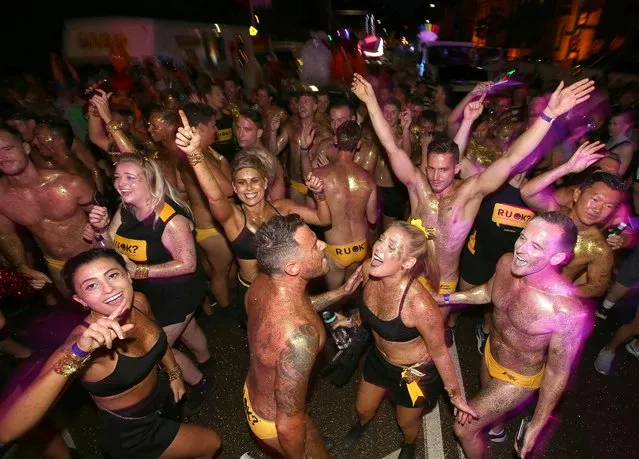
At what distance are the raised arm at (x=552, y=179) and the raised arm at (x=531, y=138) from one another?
0.33 meters

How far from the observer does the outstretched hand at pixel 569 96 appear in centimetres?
286

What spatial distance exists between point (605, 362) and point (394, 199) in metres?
3.22

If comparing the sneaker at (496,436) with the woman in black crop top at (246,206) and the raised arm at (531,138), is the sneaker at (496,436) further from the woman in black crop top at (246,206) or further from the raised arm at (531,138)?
the woman in black crop top at (246,206)

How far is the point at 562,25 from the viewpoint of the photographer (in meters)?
25.0

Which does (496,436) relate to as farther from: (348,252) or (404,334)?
(348,252)

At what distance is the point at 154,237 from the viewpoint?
3.28 meters

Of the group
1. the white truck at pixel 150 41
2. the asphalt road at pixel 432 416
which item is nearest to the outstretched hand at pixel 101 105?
the asphalt road at pixel 432 416

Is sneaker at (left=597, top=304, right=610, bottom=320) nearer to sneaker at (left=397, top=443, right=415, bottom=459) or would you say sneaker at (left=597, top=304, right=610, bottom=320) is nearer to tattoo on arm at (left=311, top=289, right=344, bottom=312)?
sneaker at (left=397, top=443, right=415, bottom=459)

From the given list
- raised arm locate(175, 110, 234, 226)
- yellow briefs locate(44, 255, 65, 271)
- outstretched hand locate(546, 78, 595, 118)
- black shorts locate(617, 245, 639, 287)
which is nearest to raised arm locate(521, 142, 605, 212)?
outstretched hand locate(546, 78, 595, 118)

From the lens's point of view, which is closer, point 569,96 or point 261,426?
point 261,426

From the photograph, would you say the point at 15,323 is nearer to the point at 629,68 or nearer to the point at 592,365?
the point at 592,365

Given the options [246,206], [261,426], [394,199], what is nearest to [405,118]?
[394,199]

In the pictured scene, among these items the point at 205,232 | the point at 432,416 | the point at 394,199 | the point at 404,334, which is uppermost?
the point at 404,334

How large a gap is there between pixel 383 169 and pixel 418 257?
351 centimetres
